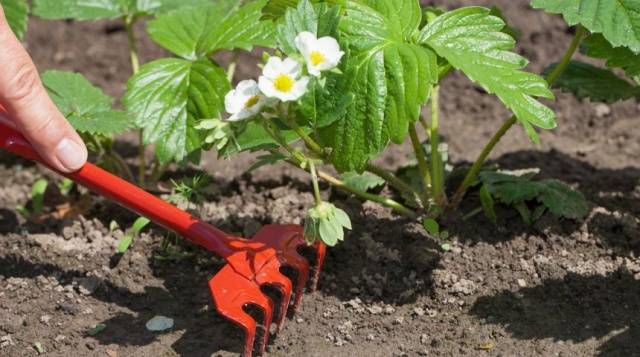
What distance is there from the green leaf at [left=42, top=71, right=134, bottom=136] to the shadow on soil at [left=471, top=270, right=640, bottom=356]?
3.38 feet

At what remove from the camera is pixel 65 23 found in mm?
4145

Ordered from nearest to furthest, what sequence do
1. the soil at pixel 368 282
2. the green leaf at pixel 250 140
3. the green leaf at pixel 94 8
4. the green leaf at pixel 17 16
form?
the green leaf at pixel 250 140 → the soil at pixel 368 282 → the green leaf at pixel 17 16 → the green leaf at pixel 94 8

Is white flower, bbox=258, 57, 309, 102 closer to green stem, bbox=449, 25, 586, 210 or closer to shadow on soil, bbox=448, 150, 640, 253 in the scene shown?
green stem, bbox=449, 25, 586, 210

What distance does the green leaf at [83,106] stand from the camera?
8.71 feet

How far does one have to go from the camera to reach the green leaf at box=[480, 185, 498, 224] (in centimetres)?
266

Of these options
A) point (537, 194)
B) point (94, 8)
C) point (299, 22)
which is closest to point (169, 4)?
point (94, 8)

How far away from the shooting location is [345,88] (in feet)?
7.34

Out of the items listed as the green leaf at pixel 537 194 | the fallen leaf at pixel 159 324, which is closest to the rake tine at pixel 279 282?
the fallen leaf at pixel 159 324

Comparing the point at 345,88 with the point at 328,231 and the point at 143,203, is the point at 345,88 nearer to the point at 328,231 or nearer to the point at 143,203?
the point at 328,231

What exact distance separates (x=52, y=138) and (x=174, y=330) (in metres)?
0.54

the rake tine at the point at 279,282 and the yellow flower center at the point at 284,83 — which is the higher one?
the yellow flower center at the point at 284,83

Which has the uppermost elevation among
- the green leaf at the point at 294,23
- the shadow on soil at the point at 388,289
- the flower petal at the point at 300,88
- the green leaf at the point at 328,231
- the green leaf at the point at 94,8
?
the green leaf at the point at 294,23

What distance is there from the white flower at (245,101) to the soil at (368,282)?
1.95ft

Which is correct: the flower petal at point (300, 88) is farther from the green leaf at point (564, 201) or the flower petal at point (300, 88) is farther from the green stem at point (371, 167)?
the green leaf at point (564, 201)
